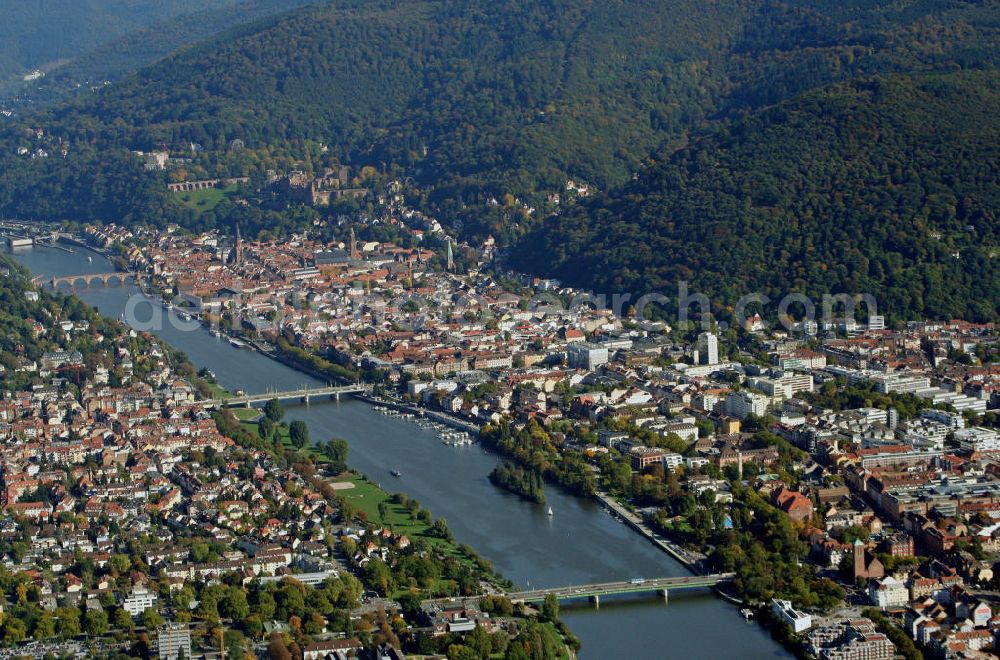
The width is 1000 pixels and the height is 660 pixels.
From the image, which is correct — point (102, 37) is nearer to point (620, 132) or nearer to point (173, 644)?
point (620, 132)

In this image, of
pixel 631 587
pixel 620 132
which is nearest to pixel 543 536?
pixel 631 587

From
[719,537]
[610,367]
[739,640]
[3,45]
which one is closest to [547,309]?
[610,367]

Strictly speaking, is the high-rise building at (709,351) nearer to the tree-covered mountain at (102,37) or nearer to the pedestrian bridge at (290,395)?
the pedestrian bridge at (290,395)

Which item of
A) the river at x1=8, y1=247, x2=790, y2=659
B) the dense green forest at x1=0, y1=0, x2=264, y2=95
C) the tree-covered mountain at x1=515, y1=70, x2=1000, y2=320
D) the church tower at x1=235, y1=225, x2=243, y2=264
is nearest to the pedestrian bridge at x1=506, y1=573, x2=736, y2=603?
the river at x1=8, y1=247, x2=790, y2=659

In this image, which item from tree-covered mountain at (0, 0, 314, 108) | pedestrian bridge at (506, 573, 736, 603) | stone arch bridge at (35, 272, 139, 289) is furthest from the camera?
tree-covered mountain at (0, 0, 314, 108)

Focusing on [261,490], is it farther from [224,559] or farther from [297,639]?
[297,639]

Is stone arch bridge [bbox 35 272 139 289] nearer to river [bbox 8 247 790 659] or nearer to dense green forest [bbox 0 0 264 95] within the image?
river [bbox 8 247 790 659]
